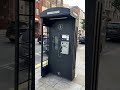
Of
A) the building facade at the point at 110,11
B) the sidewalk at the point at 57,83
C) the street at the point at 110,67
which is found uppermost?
the building facade at the point at 110,11

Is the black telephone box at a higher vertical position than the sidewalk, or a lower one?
higher

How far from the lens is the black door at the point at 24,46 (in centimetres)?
244

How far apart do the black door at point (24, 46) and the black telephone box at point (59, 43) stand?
7.55 feet

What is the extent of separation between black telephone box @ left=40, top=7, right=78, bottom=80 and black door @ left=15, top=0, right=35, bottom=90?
2.30 metres

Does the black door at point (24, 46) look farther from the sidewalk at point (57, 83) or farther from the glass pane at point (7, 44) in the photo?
the sidewalk at point (57, 83)

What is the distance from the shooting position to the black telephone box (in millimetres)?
5113

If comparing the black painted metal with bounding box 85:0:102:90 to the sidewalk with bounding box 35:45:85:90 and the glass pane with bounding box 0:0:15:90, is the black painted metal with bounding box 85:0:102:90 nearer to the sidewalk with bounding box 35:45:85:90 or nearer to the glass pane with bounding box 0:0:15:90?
the glass pane with bounding box 0:0:15:90

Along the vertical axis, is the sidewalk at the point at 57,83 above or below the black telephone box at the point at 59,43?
below

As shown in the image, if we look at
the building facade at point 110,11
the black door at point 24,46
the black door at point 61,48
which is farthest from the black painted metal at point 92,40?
the black door at point 61,48

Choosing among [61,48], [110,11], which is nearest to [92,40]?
[110,11]

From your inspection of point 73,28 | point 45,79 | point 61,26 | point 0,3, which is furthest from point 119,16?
point 45,79

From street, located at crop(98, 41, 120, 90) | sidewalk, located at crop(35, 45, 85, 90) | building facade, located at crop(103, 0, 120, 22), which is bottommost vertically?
sidewalk, located at crop(35, 45, 85, 90)

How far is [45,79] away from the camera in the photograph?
17.6 ft

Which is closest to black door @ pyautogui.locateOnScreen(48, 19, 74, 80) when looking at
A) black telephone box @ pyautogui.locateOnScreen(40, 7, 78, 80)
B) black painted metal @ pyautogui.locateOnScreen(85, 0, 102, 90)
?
black telephone box @ pyautogui.locateOnScreen(40, 7, 78, 80)
